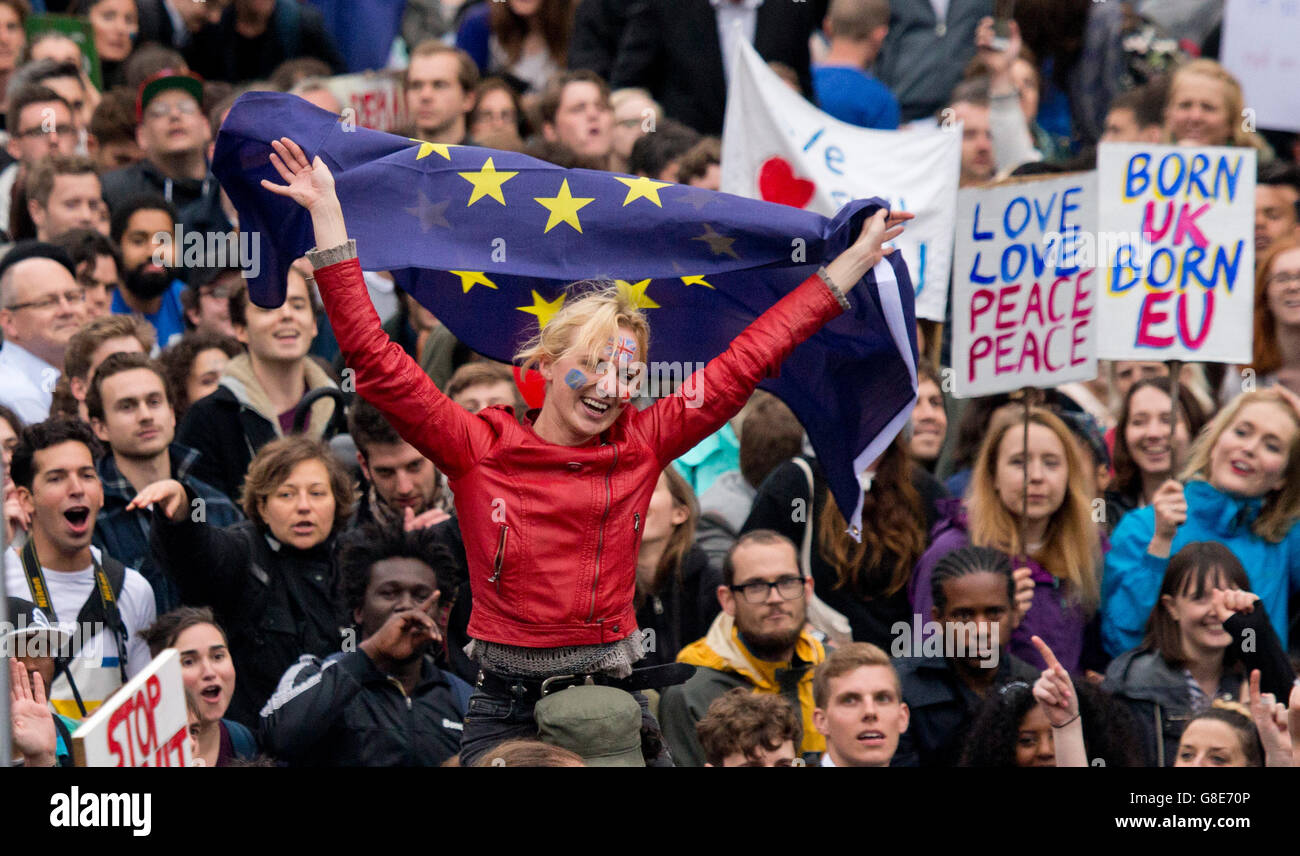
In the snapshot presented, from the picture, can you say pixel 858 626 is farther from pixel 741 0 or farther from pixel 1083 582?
pixel 741 0

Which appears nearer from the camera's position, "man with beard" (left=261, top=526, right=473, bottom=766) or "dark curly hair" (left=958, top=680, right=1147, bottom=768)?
"man with beard" (left=261, top=526, right=473, bottom=766)

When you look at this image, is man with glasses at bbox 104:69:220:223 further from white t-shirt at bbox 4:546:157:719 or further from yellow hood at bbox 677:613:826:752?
yellow hood at bbox 677:613:826:752

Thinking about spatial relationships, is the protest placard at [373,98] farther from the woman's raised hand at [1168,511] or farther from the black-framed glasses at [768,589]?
the woman's raised hand at [1168,511]

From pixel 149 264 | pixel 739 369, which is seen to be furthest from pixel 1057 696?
pixel 149 264

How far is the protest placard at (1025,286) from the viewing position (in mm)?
8422

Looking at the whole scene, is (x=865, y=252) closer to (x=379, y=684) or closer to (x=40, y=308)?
(x=379, y=684)

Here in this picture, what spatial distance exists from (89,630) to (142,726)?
3006 millimetres

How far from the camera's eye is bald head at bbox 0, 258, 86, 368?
29.2 feet

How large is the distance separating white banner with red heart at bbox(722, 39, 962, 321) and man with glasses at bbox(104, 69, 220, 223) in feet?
9.72

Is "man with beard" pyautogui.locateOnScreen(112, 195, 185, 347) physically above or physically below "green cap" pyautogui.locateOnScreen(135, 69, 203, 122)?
below

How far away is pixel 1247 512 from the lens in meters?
8.23

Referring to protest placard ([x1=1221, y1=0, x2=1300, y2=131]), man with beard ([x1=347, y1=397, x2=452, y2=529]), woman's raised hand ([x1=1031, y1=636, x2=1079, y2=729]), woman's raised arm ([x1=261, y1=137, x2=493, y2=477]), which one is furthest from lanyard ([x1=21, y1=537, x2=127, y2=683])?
protest placard ([x1=1221, y1=0, x2=1300, y2=131])
